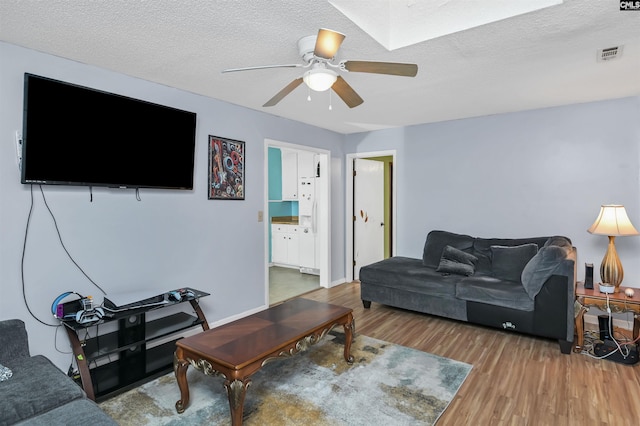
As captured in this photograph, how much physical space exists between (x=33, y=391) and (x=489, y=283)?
3685 mm

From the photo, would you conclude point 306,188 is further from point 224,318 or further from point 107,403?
point 107,403

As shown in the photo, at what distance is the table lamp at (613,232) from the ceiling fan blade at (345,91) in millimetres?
2642

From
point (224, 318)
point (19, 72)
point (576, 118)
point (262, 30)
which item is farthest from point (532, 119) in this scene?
point (19, 72)

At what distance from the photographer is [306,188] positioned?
242 inches

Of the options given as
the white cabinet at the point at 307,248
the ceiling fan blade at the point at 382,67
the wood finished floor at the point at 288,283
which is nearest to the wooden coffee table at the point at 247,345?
the ceiling fan blade at the point at 382,67

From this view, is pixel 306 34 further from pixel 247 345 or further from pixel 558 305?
pixel 558 305

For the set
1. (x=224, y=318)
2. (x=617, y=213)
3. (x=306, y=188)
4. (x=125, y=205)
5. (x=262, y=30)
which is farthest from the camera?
(x=306, y=188)

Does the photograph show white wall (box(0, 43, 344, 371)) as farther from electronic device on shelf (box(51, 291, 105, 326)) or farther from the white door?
the white door

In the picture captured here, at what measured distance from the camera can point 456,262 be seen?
3.99m

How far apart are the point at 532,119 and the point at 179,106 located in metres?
3.99

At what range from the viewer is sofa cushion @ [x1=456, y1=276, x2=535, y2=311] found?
10.6ft

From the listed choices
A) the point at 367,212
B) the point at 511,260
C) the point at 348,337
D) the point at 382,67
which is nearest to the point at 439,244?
the point at 511,260

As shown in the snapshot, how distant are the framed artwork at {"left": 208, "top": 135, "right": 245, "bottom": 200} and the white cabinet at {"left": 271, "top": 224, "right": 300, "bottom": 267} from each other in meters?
2.61

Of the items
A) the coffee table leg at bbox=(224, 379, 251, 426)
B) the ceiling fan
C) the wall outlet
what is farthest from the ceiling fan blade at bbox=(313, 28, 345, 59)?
the wall outlet
